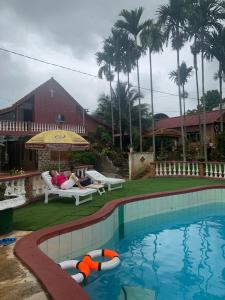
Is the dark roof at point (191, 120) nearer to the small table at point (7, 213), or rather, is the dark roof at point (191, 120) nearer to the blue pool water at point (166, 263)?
the blue pool water at point (166, 263)

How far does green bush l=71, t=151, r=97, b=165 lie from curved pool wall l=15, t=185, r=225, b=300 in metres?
12.4

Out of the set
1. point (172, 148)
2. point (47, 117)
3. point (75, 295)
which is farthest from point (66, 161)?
point (75, 295)

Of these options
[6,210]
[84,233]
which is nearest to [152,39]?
[84,233]

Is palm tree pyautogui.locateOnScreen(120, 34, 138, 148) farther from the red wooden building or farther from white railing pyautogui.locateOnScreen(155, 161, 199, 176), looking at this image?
white railing pyautogui.locateOnScreen(155, 161, 199, 176)

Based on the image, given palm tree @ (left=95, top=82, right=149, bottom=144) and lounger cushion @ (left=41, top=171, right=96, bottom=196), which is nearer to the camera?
lounger cushion @ (left=41, top=171, right=96, bottom=196)

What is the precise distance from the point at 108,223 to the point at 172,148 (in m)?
22.9

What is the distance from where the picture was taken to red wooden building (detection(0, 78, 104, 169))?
81.2ft

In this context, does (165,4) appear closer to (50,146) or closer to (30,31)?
(30,31)

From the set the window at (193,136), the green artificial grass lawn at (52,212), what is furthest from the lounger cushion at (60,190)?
the window at (193,136)

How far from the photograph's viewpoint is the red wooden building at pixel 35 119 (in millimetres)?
24750

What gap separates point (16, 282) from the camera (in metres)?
4.01

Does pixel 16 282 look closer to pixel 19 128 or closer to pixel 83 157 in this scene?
pixel 83 157

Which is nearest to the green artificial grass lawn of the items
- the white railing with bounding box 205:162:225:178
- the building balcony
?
the white railing with bounding box 205:162:225:178

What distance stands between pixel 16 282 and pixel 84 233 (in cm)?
298
